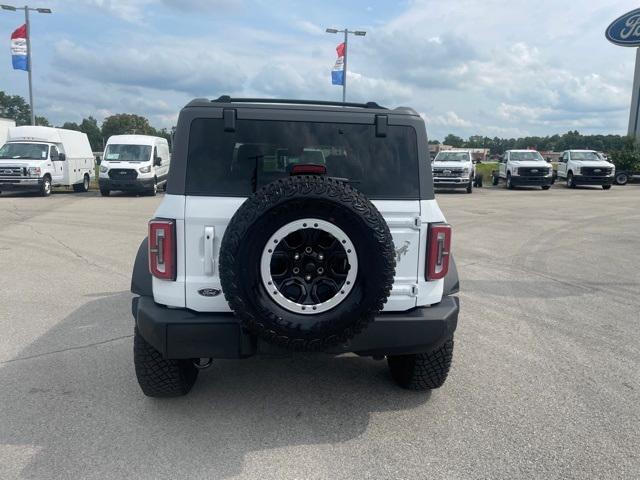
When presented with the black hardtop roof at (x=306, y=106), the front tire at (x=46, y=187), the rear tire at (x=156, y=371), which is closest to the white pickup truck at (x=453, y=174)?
the front tire at (x=46, y=187)

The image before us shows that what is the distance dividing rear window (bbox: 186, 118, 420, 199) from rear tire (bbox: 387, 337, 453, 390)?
1115 mm

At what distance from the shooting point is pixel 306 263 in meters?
3.03

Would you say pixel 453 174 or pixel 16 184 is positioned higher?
pixel 453 174

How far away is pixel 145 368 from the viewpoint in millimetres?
3555

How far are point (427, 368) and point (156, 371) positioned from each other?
6.01ft

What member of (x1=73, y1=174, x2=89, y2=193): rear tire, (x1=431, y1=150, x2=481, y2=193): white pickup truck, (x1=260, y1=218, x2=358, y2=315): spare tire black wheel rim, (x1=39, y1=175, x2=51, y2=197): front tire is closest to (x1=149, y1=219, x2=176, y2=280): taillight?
(x1=260, y1=218, x2=358, y2=315): spare tire black wheel rim

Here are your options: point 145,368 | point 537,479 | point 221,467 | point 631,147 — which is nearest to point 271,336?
point 221,467

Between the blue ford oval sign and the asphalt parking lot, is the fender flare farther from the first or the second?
the blue ford oval sign

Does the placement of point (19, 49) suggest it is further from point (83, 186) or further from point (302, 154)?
point (302, 154)

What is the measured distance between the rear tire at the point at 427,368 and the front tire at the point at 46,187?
19436mm

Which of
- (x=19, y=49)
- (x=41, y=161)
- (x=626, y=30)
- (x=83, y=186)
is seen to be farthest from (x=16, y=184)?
(x=626, y=30)

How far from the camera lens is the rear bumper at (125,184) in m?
20.4

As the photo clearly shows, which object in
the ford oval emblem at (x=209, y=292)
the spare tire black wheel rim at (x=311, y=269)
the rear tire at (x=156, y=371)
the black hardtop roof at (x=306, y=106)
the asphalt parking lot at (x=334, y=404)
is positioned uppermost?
the black hardtop roof at (x=306, y=106)

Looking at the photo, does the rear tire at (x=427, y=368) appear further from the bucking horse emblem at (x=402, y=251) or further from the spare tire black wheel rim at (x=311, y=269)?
the spare tire black wheel rim at (x=311, y=269)
